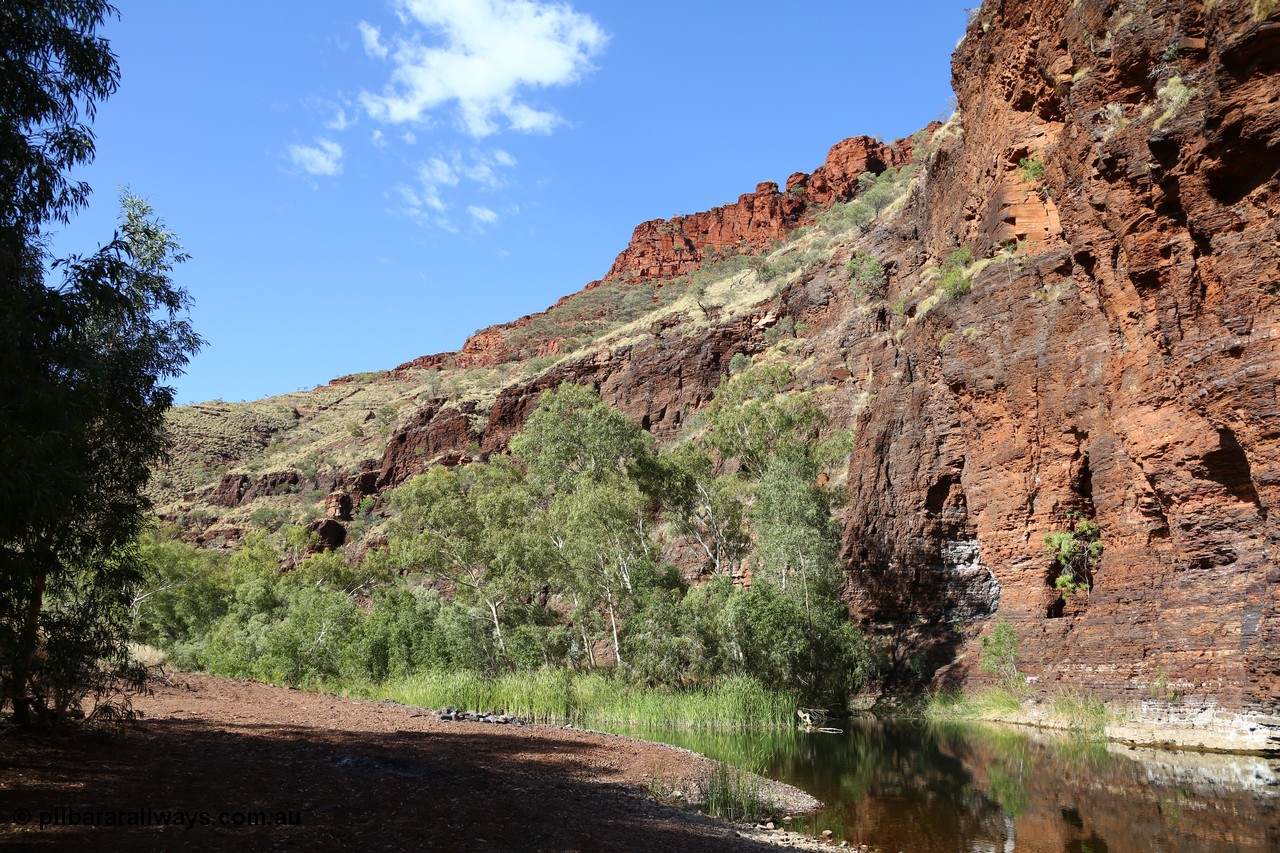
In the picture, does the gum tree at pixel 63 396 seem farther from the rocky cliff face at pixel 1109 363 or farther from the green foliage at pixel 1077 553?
the green foliage at pixel 1077 553

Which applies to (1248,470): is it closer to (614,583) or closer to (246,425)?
(614,583)

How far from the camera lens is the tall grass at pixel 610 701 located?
2414cm

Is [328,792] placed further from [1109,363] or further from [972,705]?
[1109,363]

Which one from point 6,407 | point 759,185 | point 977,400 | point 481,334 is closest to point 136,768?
point 6,407

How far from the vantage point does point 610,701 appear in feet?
84.7

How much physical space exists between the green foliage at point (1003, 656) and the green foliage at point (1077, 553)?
2080 mm

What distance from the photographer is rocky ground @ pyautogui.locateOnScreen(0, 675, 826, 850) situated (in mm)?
7777

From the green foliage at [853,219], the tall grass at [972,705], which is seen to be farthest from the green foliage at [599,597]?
the green foliage at [853,219]

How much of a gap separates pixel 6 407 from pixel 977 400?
2848 centimetres

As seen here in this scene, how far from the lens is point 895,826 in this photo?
12.1 metres

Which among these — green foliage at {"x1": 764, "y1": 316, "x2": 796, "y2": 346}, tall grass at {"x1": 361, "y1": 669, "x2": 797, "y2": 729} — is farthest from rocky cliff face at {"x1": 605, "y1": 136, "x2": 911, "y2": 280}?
tall grass at {"x1": 361, "y1": 669, "x2": 797, "y2": 729}

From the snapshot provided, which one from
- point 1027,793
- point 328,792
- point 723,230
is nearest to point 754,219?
point 723,230

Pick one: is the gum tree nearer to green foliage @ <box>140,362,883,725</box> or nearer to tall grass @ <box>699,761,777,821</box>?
tall grass @ <box>699,761,777,821</box>

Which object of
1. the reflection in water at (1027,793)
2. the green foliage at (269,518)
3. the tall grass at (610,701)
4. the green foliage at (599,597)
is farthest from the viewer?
the green foliage at (269,518)
